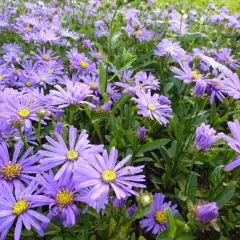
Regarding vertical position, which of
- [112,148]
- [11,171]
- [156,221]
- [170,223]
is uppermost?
[112,148]

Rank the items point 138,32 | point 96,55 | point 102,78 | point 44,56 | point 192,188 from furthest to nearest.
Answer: point 138,32 → point 96,55 → point 44,56 → point 102,78 → point 192,188

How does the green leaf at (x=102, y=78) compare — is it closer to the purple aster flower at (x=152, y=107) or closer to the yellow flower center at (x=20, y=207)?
the purple aster flower at (x=152, y=107)

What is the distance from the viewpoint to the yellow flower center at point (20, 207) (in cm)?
132

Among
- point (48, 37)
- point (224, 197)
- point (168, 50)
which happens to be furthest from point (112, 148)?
point (48, 37)

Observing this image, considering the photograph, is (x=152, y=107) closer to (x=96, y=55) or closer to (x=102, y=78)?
(x=102, y=78)

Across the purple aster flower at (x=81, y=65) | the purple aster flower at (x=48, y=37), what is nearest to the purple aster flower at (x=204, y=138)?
the purple aster flower at (x=81, y=65)

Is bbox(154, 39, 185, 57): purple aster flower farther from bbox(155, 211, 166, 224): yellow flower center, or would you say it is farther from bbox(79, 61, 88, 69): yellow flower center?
bbox(155, 211, 166, 224): yellow flower center

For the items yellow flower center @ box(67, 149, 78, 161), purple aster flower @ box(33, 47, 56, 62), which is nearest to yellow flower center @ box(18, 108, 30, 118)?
yellow flower center @ box(67, 149, 78, 161)

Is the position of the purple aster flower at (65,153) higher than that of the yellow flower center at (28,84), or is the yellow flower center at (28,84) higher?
the purple aster flower at (65,153)

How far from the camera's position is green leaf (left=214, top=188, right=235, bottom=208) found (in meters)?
1.70

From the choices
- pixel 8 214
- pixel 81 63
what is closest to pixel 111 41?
pixel 81 63

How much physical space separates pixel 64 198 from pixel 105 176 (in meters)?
0.18

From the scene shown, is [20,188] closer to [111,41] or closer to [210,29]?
[111,41]

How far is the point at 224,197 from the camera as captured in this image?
1.71m
